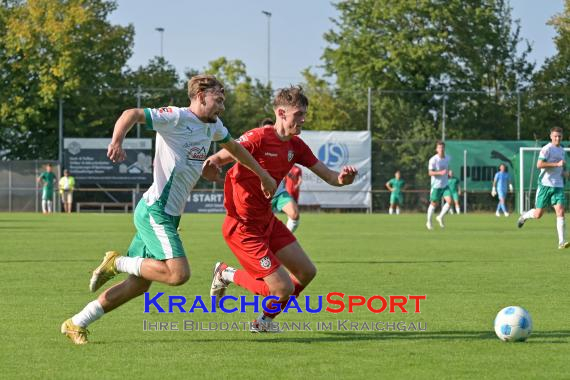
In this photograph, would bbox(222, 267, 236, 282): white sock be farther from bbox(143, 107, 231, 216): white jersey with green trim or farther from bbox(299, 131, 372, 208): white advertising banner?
bbox(299, 131, 372, 208): white advertising banner

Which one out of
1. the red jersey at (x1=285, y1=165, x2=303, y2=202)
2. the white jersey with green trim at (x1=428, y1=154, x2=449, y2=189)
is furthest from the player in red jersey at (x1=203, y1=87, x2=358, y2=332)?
the white jersey with green trim at (x1=428, y1=154, x2=449, y2=189)

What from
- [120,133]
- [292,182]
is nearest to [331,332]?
[120,133]

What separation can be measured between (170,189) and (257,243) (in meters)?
0.89

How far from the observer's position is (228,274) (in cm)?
889

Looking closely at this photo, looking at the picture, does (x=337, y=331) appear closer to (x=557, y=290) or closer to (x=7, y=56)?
(x=557, y=290)

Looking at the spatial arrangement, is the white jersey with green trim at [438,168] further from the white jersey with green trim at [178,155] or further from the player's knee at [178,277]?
the player's knee at [178,277]

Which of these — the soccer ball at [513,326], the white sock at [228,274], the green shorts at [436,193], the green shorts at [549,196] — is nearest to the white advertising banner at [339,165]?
the green shorts at [436,193]

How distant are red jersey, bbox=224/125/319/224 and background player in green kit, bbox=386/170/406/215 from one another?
117 feet

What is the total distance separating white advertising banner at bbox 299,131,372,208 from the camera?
45062 millimetres

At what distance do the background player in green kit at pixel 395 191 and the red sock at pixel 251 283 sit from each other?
3565 centimetres

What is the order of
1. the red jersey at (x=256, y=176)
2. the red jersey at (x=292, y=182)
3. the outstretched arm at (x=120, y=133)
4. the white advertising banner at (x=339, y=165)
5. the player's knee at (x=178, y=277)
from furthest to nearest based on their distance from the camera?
the white advertising banner at (x=339, y=165), the red jersey at (x=292, y=182), the red jersey at (x=256, y=176), the player's knee at (x=178, y=277), the outstretched arm at (x=120, y=133)

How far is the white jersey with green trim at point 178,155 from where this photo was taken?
300 inches

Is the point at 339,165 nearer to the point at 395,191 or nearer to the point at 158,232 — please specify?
the point at 395,191

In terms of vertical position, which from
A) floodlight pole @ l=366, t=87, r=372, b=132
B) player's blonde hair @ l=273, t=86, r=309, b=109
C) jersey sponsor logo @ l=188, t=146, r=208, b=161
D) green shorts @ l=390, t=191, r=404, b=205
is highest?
floodlight pole @ l=366, t=87, r=372, b=132
